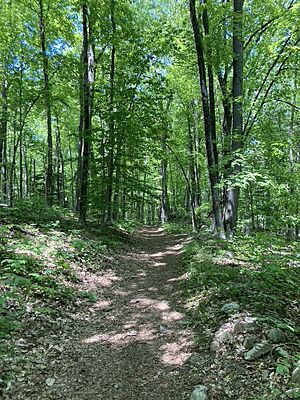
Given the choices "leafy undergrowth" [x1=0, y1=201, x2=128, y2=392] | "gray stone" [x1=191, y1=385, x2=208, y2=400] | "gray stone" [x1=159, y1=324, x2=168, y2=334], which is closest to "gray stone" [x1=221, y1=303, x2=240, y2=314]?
"gray stone" [x1=159, y1=324, x2=168, y2=334]

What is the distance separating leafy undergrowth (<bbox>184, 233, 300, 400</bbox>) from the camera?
3165mm

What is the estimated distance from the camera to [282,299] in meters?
4.83

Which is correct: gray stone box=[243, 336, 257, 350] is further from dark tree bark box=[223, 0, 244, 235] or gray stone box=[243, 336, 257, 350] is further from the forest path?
dark tree bark box=[223, 0, 244, 235]

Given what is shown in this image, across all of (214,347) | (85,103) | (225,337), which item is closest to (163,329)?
(214,347)

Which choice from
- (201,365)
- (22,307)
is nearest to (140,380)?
(201,365)

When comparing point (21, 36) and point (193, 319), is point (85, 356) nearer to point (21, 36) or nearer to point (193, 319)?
point (193, 319)

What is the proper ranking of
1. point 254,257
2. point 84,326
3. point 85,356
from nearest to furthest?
1. point 85,356
2. point 84,326
3. point 254,257

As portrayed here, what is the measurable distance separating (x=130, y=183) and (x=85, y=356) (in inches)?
374

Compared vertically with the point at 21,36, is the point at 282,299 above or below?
below

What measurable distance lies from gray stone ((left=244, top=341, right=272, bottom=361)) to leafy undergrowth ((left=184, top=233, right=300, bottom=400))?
78 mm

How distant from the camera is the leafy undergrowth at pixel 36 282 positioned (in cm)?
404

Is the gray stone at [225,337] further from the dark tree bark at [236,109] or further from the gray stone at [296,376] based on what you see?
the dark tree bark at [236,109]

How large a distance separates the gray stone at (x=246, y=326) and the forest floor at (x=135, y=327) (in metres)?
0.02

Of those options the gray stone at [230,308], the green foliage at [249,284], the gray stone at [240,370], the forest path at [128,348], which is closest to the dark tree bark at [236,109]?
the green foliage at [249,284]
